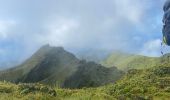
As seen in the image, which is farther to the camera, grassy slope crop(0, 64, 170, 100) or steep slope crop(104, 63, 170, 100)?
steep slope crop(104, 63, 170, 100)

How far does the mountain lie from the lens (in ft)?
427

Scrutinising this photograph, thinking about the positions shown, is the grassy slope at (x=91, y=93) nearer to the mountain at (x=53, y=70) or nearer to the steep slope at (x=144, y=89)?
the steep slope at (x=144, y=89)

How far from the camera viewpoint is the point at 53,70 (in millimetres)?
145625

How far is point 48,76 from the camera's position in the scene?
138 metres

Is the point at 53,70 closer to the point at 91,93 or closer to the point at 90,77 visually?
the point at 90,77

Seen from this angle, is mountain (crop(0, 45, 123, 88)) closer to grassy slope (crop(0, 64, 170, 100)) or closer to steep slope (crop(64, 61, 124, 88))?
steep slope (crop(64, 61, 124, 88))

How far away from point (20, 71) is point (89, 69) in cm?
2549

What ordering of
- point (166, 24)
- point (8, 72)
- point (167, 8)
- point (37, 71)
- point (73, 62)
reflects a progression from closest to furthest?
point (167, 8), point (166, 24), point (8, 72), point (37, 71), point (73, 62)

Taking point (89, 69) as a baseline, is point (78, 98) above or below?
below

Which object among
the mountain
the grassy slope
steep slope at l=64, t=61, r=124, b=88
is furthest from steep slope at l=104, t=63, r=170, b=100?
the mountain

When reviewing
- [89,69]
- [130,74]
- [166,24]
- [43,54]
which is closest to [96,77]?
[89,69]

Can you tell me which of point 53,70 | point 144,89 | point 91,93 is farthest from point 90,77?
point 91,93

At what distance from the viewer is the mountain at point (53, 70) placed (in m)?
130

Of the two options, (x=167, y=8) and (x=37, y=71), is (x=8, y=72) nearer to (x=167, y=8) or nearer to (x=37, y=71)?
(x=37, y=71)
